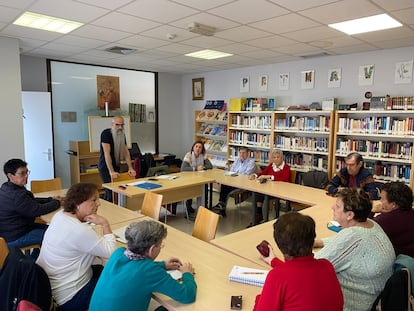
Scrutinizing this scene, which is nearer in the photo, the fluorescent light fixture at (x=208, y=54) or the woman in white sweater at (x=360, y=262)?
the woman in white sweater at (x=360, y=262)

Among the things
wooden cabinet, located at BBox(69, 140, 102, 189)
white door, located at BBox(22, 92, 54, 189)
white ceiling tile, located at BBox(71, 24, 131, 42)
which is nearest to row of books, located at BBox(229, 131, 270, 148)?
wooden cabinet, located at BBox(69, 140, 102, 189)

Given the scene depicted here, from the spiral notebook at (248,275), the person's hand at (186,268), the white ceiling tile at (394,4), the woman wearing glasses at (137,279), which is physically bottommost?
the spiral notebook at (248,275)

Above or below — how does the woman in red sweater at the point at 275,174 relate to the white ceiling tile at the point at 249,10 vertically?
below

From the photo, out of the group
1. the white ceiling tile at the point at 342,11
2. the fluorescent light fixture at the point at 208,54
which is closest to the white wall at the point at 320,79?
the fluorescent light fixture at the point at 208,54

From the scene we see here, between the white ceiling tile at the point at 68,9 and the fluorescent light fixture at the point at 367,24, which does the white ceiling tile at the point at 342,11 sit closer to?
the fluorescent light fixture at the point at 367,24

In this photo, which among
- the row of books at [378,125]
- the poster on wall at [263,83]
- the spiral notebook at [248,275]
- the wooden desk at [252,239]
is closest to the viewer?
the spiral notebook at [248,275]

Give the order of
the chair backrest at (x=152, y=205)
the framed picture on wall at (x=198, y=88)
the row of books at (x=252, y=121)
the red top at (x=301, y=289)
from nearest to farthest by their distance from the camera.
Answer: the red top at (x=301, y=289)
the chair backrest at (x=152, y=205)
the row of books at (x=252, y=121)
the framed picture on wall at (x=198, y=88)

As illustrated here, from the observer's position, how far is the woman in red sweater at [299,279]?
1.28 meters

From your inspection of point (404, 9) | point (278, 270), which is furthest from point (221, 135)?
point (278, 270)

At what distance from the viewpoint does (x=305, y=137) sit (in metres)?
5.70

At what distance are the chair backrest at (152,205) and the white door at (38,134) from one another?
136 inches

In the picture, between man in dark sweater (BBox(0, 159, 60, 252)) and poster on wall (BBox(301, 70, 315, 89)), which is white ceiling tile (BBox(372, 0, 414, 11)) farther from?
man in dark sweater (BBox(0, 159, 60, 252))

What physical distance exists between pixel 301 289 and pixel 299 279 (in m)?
0.04

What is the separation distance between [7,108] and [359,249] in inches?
181
